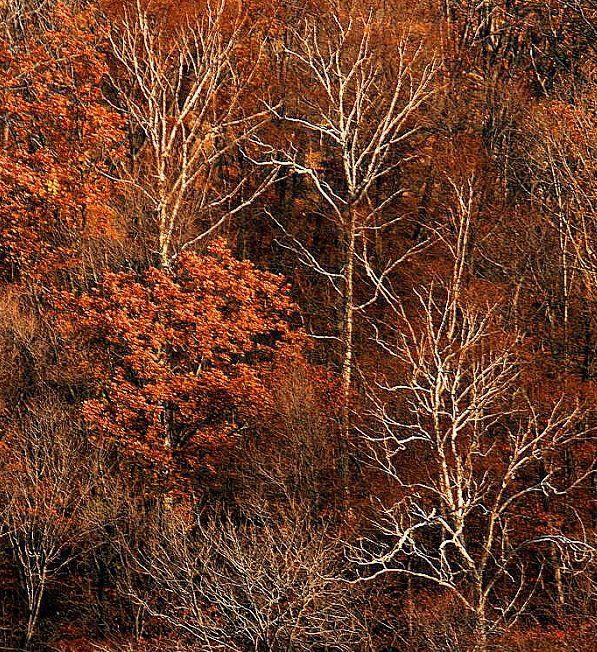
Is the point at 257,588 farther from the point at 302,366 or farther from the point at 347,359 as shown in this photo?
the point at 347,359

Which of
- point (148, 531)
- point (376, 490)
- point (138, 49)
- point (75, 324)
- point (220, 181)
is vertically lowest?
point (148, 531)

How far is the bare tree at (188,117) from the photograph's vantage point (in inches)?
1243

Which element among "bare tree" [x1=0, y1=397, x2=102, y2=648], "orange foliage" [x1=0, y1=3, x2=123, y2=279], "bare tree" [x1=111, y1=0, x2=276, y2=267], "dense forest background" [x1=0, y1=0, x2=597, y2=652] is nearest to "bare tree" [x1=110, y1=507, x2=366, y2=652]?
"dense forest background" [x1=0, y1=0, x2=597, y2=652]

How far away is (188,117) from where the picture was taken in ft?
129

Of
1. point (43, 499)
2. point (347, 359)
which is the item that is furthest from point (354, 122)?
point (43, 499)

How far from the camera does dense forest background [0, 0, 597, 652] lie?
19.9 meters

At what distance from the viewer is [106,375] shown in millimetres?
26641

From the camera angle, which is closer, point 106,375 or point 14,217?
point 106,375

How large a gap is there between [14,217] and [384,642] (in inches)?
730

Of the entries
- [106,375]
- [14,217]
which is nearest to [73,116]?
[14,217]

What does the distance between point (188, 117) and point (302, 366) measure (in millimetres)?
16337

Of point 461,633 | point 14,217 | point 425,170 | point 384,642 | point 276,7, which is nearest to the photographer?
point 461,633

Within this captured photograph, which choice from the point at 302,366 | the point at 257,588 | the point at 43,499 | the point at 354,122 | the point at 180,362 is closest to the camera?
the point at 257,588

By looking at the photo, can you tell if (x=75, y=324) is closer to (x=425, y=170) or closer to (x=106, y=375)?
(x=106, y=375)
